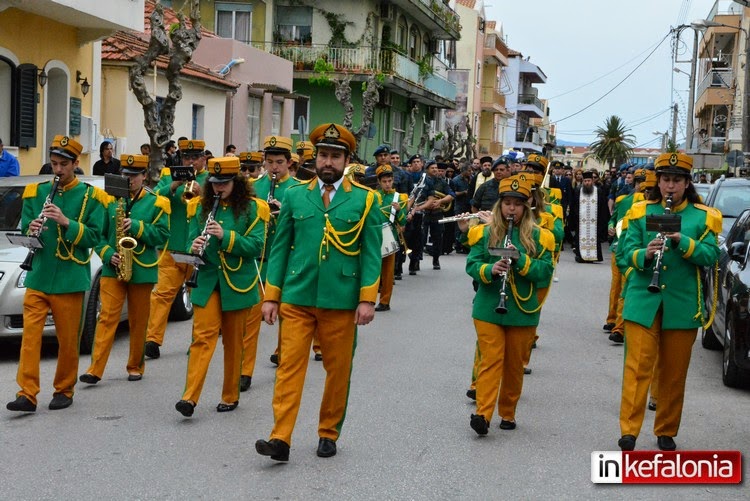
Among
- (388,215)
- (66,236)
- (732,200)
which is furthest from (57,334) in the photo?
(732,200)

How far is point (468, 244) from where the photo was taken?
25.9 feet

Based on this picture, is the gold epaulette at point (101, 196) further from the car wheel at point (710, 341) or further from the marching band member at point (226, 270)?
the car wheel at point (710, 341)

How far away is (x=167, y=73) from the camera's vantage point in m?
18.2

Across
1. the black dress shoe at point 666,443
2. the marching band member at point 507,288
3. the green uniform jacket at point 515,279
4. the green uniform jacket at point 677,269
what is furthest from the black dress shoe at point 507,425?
the green uniform jacket at point 677,269

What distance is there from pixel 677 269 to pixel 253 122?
27.8 metres

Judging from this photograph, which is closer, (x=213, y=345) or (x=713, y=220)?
(x=713, y=220)

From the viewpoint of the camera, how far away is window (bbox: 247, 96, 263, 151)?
110ft

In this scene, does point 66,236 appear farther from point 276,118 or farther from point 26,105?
point 276,118

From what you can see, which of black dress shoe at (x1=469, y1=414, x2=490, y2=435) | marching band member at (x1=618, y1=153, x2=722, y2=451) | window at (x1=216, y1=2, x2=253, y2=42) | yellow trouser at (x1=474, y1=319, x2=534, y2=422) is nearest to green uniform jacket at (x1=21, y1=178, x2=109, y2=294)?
yellow trouser at (x1=474, y1=319, x2=534, y2=422)

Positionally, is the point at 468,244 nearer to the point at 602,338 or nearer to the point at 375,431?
the point at 375,431

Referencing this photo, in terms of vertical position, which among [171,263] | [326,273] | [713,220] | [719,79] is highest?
[719,79]

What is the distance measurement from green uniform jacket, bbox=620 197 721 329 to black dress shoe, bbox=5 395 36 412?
4.13m

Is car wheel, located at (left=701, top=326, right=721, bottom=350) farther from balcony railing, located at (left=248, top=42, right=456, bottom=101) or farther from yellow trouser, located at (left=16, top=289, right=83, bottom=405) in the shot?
balcony railing, located at (left=248, top=42, right=456, bottom=101)

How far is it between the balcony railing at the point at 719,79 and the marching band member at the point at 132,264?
58.2m
